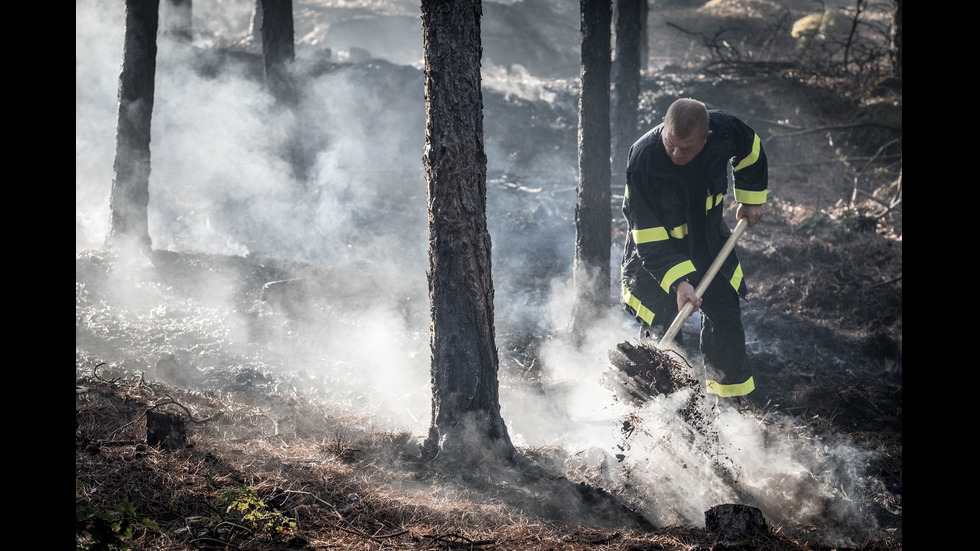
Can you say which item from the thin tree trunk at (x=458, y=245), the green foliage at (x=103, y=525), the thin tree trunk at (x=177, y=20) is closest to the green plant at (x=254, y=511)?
the green foliage at (x=103, y=525)

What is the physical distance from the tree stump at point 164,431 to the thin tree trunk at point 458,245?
5.10ft

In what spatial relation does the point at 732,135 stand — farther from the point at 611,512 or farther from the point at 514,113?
the point at 514,113

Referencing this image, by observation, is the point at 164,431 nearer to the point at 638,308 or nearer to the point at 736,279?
the point at 638,308

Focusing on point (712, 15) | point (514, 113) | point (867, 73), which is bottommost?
point (514, 113)

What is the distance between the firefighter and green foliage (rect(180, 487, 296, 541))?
9.44ft

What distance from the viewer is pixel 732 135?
4566mm

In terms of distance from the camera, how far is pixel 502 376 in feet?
20.2

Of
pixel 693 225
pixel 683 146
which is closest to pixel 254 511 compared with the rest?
pixel 683 146

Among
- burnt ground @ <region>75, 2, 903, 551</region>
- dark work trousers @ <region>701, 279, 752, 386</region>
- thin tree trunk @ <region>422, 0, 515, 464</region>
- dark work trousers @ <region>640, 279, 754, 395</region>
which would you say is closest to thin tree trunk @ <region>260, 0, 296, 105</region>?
burnt ground @ <region>75, 2, 903, 551</region>

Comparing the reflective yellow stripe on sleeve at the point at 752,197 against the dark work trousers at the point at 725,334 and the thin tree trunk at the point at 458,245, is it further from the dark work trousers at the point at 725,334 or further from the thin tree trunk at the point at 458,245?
the thin tree trunk at the point at 458,245

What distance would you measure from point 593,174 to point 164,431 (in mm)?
4403

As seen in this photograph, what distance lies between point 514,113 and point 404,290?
6293mm

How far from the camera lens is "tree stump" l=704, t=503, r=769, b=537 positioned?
10.1ft
